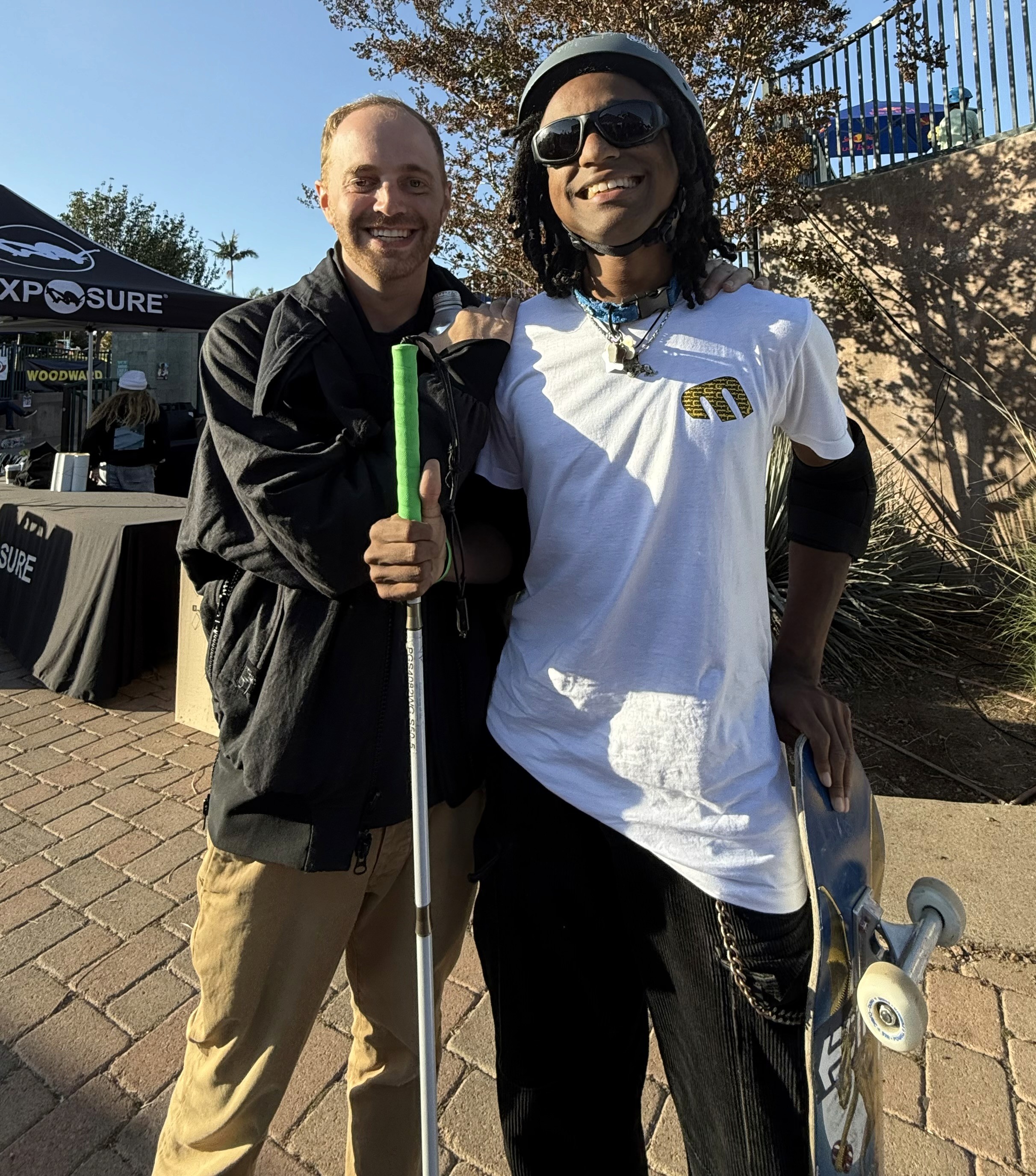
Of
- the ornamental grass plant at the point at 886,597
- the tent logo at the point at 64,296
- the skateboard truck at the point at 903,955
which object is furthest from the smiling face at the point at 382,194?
the tent logo at the point at 64,296

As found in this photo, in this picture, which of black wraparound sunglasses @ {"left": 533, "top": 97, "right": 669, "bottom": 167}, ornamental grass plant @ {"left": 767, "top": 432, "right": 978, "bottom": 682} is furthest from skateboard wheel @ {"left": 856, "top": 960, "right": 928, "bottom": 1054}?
ornamental grass plant @ {"left": 767, "top": 432, "right": 978, "bottom": 682}

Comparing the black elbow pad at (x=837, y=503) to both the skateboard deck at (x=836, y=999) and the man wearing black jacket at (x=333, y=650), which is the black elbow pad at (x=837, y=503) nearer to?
the skateboard deck at (x=836, y=999)

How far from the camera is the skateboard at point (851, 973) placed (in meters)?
1.22

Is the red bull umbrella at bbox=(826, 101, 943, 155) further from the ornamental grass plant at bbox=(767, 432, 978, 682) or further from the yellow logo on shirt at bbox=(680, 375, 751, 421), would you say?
the yellow logo on shirt at bbox=(680, 375, 751, 421)

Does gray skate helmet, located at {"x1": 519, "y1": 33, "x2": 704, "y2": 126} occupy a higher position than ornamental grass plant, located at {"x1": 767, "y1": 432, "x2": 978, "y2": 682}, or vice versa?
gray skate helmet, located at {"x1": 519, "y1": 33, "x2": 704, "y2": 126}

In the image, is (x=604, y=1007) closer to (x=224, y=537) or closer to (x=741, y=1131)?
(x=741, y=1131)

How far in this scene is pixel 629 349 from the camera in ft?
5.08

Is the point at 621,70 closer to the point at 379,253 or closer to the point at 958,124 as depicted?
the point at 379,253

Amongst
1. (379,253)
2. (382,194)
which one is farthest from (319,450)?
(382,194)

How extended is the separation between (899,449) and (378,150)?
713 centimetres

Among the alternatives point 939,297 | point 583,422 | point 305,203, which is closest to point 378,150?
point 583,422

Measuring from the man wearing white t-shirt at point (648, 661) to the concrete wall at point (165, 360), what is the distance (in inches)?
721

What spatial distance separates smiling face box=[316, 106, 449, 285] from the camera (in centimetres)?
172

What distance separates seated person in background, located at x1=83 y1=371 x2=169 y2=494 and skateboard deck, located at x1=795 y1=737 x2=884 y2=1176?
7140 millimetres
